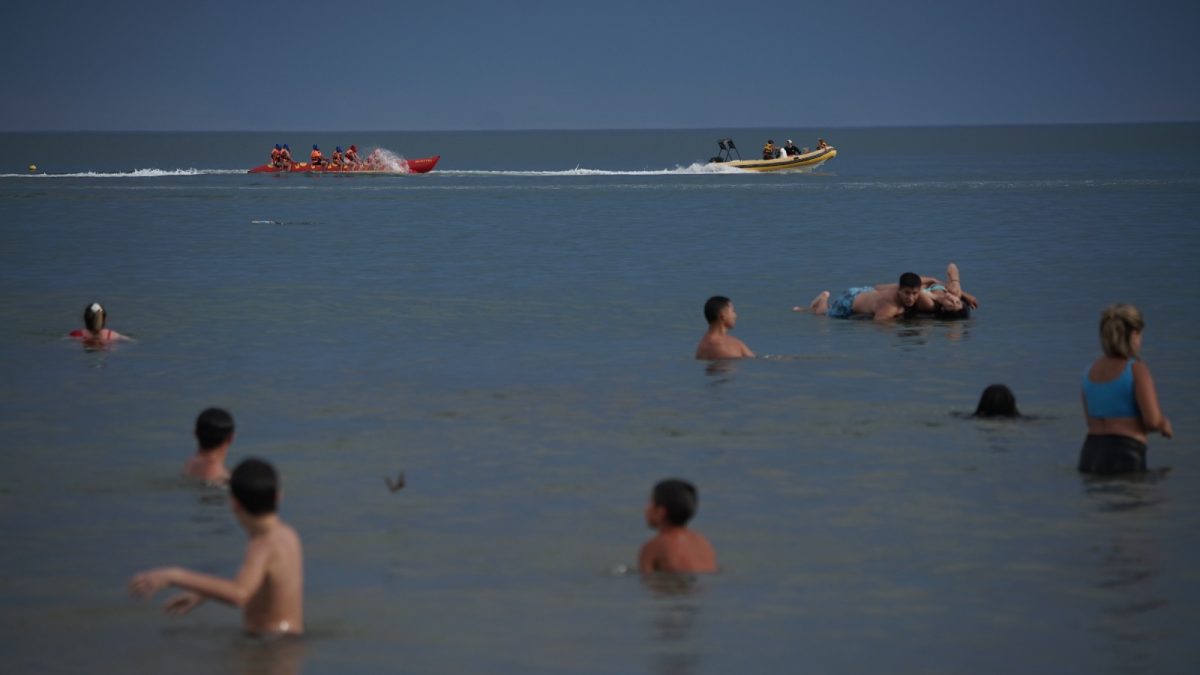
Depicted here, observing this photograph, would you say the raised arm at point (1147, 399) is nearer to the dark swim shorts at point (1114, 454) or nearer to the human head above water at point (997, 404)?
the dark swim shorts at point (1114, 454)

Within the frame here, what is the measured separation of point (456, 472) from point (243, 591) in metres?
5.96

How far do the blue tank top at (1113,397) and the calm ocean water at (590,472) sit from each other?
70cm

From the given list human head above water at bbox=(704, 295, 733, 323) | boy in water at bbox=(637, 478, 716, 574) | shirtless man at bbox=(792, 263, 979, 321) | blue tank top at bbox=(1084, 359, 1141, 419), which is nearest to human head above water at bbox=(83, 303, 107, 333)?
human head above water at bbox=(704, 295, 733, 323)

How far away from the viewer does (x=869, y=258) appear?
40.7m

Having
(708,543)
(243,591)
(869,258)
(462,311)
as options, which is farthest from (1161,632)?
(869,258)

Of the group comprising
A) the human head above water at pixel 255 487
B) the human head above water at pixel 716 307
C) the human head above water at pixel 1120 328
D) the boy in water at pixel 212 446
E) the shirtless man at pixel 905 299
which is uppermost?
the shirtless man at pixel 905 299

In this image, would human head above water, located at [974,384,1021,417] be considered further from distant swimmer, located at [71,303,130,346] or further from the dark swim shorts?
distant swimmer, located at [71,303,130,346]

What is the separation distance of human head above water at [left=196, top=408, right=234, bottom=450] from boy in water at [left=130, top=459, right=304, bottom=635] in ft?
12.5

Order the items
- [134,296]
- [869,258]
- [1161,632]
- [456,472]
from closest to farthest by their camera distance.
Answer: [1161,632]
[456,472]
[134,296]
[869,258]

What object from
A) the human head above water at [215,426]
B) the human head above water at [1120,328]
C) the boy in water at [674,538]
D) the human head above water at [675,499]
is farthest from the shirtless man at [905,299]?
the human head above water at [675,499]

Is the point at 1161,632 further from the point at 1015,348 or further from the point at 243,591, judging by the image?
the point at 1015,348

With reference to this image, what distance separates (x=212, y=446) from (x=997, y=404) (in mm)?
7914

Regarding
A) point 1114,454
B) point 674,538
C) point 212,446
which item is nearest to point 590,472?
point 212,446

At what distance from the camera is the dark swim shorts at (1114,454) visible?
13.6 metres
